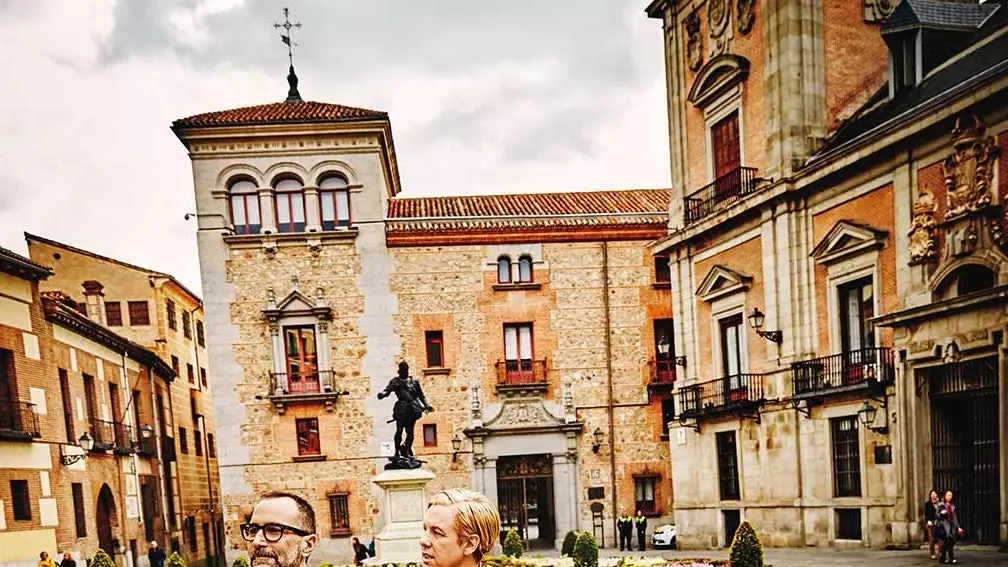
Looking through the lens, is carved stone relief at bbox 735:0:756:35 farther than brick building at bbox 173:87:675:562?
No

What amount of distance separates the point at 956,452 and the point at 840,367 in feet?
10.7

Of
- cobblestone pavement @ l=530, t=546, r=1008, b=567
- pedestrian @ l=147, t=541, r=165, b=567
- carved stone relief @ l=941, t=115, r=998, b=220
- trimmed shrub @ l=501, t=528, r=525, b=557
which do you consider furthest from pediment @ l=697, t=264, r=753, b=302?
pedestrian @ l=147, t=541, r=165, b=567

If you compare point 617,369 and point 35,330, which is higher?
point 617,369

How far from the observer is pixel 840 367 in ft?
63.5

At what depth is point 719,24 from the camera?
23.6 metres

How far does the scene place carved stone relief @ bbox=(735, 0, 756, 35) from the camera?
2214cm

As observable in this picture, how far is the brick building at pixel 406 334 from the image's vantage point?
31344mm

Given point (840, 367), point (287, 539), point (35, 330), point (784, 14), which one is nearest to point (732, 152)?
point (784, 14)

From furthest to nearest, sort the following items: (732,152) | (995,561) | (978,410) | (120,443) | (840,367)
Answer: (120,443) → (732,152) → (840,367) → (978,410) → (995,561)

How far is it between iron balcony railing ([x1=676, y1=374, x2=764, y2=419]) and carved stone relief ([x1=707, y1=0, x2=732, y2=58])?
8.97 metres

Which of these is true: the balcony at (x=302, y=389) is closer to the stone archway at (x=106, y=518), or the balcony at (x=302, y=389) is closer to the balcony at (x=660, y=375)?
the stone archway at (x=106, y=518)

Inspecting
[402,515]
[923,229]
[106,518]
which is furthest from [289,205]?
[923,229]

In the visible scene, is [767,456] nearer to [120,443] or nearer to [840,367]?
[840,367]

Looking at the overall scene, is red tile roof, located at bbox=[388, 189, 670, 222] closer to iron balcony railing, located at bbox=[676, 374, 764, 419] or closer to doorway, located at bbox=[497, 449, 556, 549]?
doorway, located at bbox=[497, 449, 556, 549]
